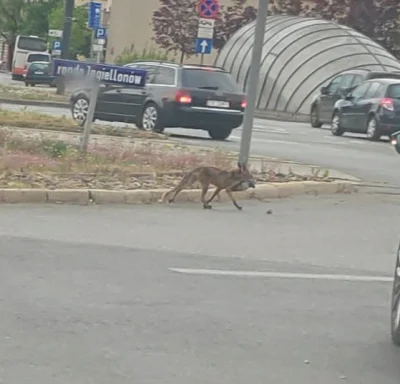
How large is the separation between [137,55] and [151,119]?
3916 cm

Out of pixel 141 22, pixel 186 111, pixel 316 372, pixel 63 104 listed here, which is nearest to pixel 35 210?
pixel 316 372

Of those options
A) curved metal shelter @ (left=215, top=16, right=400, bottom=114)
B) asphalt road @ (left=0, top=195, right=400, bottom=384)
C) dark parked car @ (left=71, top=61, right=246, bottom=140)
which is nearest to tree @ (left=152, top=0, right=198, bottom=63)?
curved metal shelter @ (left=215, top=16, right=400, bottom=114)

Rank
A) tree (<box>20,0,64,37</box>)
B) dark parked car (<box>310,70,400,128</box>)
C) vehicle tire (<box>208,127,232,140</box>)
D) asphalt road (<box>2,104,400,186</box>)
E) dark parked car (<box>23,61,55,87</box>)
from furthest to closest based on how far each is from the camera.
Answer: tree (<box>20,0,64,37</box>) → dark parked car (<box>23,61,55,87</box>) → dark parked car (<box>310,70,400,128</box>) → vehicle tire (<box>208,127,232,140</box>) → asphalt road (<box>2,104,400,186</box>)

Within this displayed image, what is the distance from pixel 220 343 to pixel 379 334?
1.12m

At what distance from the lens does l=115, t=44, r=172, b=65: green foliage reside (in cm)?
5902

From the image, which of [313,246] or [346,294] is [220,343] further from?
[313,246]

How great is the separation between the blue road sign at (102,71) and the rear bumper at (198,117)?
6764 mm

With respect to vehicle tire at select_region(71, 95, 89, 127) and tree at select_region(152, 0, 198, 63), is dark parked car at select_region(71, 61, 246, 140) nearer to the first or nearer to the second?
vehicle tire at select_region(71, 95, 89, 127)

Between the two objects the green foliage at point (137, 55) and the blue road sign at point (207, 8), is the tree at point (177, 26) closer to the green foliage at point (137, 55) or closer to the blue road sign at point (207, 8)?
the green foliage at point (137, 55)

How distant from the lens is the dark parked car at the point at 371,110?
27.7 metres

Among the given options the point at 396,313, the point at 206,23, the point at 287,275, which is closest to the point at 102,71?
the point at 287,275

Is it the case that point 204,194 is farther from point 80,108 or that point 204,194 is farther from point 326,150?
point 80,108

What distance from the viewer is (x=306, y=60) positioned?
141ft

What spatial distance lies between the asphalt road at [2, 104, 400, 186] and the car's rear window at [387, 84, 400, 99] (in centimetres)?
111
